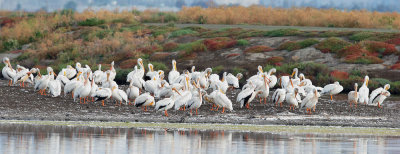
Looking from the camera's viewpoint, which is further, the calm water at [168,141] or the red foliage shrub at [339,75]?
the red foliage shrub at [339,75]

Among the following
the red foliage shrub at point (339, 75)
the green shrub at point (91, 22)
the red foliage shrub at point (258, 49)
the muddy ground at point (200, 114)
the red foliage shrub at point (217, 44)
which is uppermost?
the green shrub at point (91, 22)

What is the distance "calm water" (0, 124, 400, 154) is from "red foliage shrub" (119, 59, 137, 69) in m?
21.6

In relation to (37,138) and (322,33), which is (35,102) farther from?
(322,33)

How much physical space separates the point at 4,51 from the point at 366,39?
24854 mm

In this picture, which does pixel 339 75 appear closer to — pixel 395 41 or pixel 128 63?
pixel 395 41

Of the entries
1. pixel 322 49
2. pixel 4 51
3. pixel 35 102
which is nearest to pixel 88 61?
pixel 4 51

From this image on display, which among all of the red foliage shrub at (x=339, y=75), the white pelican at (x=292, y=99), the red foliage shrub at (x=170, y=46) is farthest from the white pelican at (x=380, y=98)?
the red foliage shrub at (x=170, y=46)

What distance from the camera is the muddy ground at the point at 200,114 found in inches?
1007

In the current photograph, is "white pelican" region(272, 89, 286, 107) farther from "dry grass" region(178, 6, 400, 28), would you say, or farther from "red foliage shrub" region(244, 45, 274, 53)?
"dry grass" region(178, 6, 400, 28)

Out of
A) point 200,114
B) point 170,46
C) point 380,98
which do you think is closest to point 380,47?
point 170,46

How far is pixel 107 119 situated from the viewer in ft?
83.0

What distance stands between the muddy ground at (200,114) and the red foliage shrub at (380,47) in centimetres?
1240

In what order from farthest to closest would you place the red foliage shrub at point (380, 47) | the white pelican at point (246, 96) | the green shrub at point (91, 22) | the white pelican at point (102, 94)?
the green shrub at point (91, 22) → the red foliage shrub at point (380, 47) → the white pelican at point (246, 96) → the white pelican at point (102, 94)

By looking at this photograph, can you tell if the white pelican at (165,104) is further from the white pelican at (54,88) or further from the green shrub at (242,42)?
the green shrub at (242,42)
